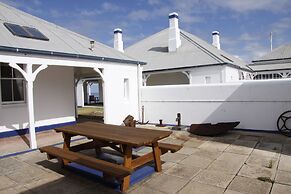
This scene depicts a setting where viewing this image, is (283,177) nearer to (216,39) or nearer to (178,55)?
(178,55)

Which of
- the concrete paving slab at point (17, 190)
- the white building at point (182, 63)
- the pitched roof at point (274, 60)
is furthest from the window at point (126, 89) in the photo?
the pitched roof at point (274, 60)

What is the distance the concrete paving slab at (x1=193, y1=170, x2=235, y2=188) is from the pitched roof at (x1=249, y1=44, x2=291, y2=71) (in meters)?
22.3

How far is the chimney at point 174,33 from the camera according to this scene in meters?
17.8

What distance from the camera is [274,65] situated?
25828 mm

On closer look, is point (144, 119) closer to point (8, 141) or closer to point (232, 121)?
point (232, 121)

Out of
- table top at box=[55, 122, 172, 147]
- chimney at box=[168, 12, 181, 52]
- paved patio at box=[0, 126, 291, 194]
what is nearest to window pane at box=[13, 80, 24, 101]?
paved patio at box=[0, 126, 291, 194]

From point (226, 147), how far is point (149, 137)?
3.32 metres

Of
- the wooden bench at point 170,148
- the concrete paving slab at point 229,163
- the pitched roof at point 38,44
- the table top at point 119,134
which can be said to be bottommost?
the concrete paving slab at point 229,163

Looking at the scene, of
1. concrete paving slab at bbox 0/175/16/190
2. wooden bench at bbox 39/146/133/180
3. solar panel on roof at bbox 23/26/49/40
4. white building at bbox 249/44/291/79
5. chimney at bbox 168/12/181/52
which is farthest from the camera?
white building at bbox 249/44/291/79

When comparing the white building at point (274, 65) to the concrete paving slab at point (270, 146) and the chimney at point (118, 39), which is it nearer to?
the chimney at point (118, 39)

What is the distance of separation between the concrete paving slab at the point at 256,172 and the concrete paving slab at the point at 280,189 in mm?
354

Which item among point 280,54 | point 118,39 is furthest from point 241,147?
point 280,54

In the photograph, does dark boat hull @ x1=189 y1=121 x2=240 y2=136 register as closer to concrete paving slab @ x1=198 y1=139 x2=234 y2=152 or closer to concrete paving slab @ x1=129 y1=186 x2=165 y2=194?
concrete paving slab @ x1=198 y1=139 x2=234 y2=152

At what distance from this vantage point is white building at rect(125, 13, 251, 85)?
15.7 meters
